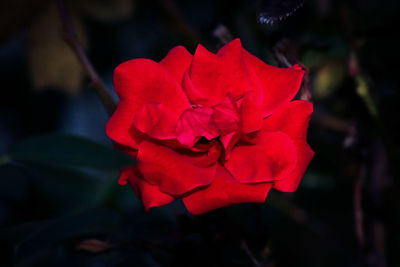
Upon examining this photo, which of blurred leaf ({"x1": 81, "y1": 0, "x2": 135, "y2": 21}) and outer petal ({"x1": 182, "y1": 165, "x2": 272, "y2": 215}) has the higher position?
blurred leaf ({"x1": 81, "y1": 0, "x2": 135, "y2": 21})

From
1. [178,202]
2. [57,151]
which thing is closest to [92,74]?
[57,151]

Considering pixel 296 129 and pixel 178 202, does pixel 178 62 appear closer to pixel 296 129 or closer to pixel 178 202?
pixel 296 129

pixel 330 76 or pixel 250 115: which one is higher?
pixel 250 115

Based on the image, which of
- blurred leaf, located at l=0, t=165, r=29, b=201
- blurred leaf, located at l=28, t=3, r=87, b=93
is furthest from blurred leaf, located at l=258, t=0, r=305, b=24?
blurred leaf, located at l=28, t=3, r=87, b=93

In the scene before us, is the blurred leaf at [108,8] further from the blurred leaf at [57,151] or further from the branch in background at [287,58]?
the branch in background at [287,58]

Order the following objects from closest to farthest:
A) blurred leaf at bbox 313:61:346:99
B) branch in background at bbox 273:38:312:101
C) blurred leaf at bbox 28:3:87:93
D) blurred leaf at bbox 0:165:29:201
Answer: branch in background at bbox 273:38:312:101 → blurred leaf at bbox 0:165:29:201 → blurred leaf at bbox 313:61:346:99 → blurred leaf at bbox 28:3:87:93

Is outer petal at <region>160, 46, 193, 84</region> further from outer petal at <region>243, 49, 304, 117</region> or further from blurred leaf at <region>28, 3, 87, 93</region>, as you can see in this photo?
blurred leaf at <region>28, 3, 87, 93</region>

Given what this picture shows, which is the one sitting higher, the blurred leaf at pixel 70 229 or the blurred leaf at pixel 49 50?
the blurred leaf at pixel 49 50

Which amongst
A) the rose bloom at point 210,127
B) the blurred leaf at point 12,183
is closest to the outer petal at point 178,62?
the rose bloom at point 210,127
